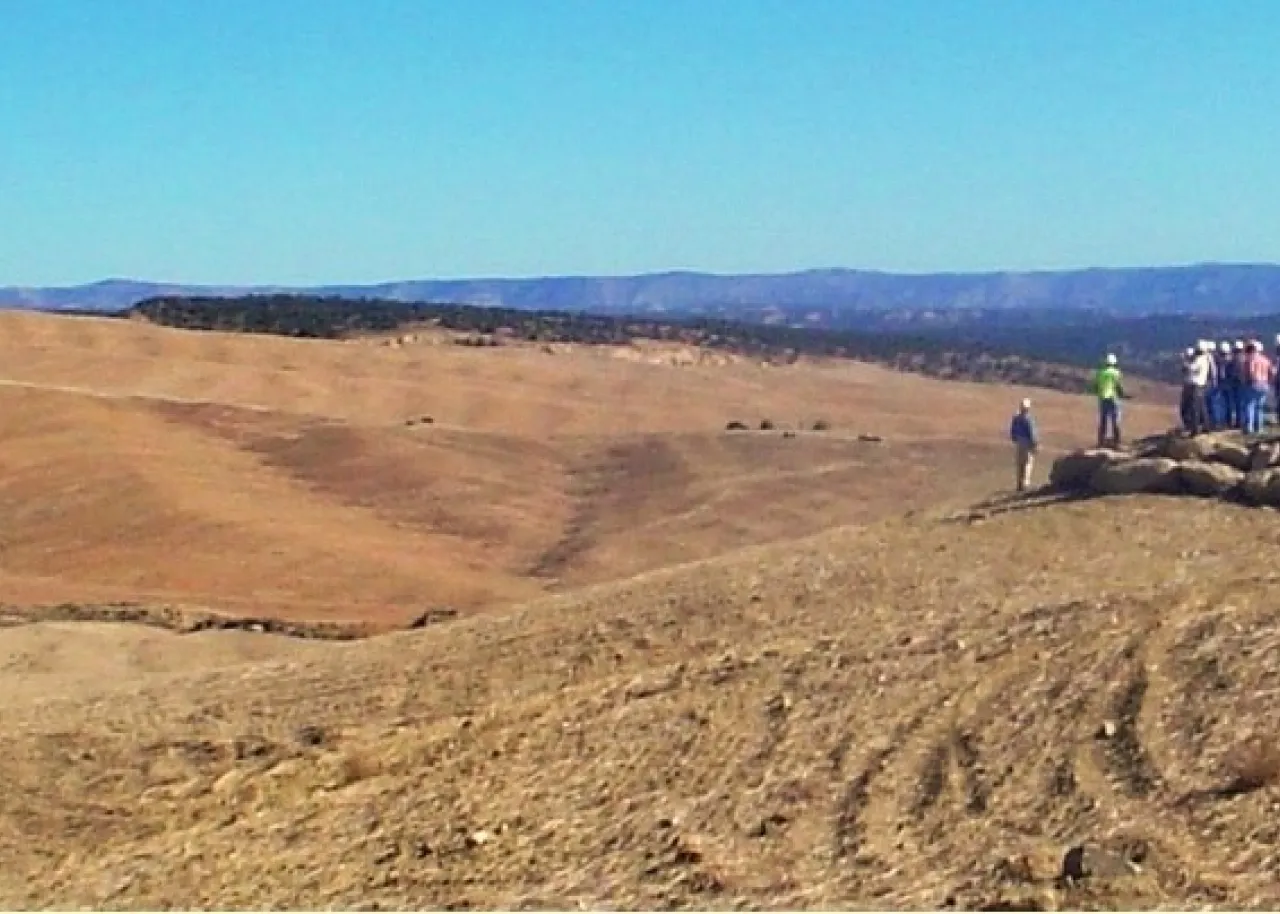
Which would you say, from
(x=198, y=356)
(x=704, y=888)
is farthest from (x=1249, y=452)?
(x=198, y=356)

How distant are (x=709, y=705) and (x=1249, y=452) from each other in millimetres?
8597

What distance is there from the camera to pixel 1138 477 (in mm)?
21047

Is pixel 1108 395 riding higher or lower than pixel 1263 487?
higher

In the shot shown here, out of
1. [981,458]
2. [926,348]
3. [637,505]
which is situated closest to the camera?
[637,505]

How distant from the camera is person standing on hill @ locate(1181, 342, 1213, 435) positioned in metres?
23.0

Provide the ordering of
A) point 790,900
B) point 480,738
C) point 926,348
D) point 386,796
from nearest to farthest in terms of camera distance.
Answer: point 790,900
point 386,796
point 480,738
point 926,348

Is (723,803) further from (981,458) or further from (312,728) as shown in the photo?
(981,458)

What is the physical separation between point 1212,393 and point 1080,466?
2.71 m

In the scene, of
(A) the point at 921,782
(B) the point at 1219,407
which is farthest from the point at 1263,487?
(A) the point at 921,782

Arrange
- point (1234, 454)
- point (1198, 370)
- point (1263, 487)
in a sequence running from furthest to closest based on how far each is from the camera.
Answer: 1. point (1198, 370)
2. point (1234, 454)
3. point (1263, 487)

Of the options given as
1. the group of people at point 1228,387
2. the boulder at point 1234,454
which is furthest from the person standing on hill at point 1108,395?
the boulder at point 1234,454

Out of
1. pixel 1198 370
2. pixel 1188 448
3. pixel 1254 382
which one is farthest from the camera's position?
pixel 1198 370

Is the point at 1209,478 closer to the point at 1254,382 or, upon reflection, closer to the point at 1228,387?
the point at 1254,382

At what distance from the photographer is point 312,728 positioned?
49.3 ft
